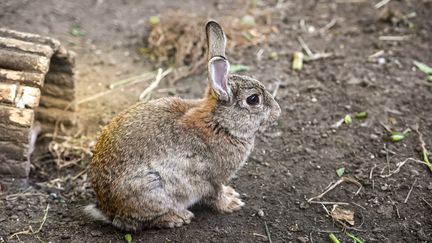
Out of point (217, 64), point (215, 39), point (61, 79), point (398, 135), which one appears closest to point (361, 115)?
point (398, 135)

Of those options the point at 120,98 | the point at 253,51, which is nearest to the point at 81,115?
the point at 120,98

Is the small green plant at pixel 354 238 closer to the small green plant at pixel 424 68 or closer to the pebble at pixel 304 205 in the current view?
the pebble at pixel 304 205

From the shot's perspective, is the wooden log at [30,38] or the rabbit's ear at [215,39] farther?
the wooden log at [30,38]

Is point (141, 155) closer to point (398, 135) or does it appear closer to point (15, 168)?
point (15, 168)

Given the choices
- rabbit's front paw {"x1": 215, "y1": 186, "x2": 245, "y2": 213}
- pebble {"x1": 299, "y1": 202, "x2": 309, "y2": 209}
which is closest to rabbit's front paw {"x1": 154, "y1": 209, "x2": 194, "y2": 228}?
rabbit's front paw {"x1": 215, "y1": 186, "x2": 245, "y2": 213}

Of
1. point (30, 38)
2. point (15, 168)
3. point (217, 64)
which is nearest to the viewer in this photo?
point (217, 64)

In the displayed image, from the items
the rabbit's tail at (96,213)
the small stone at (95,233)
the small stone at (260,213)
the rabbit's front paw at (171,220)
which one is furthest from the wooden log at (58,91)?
the small stone at (260,213)

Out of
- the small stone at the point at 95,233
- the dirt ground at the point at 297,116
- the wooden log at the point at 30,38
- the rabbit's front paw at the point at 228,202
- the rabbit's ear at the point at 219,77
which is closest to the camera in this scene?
the rabbit's ear at the point at 219,77
